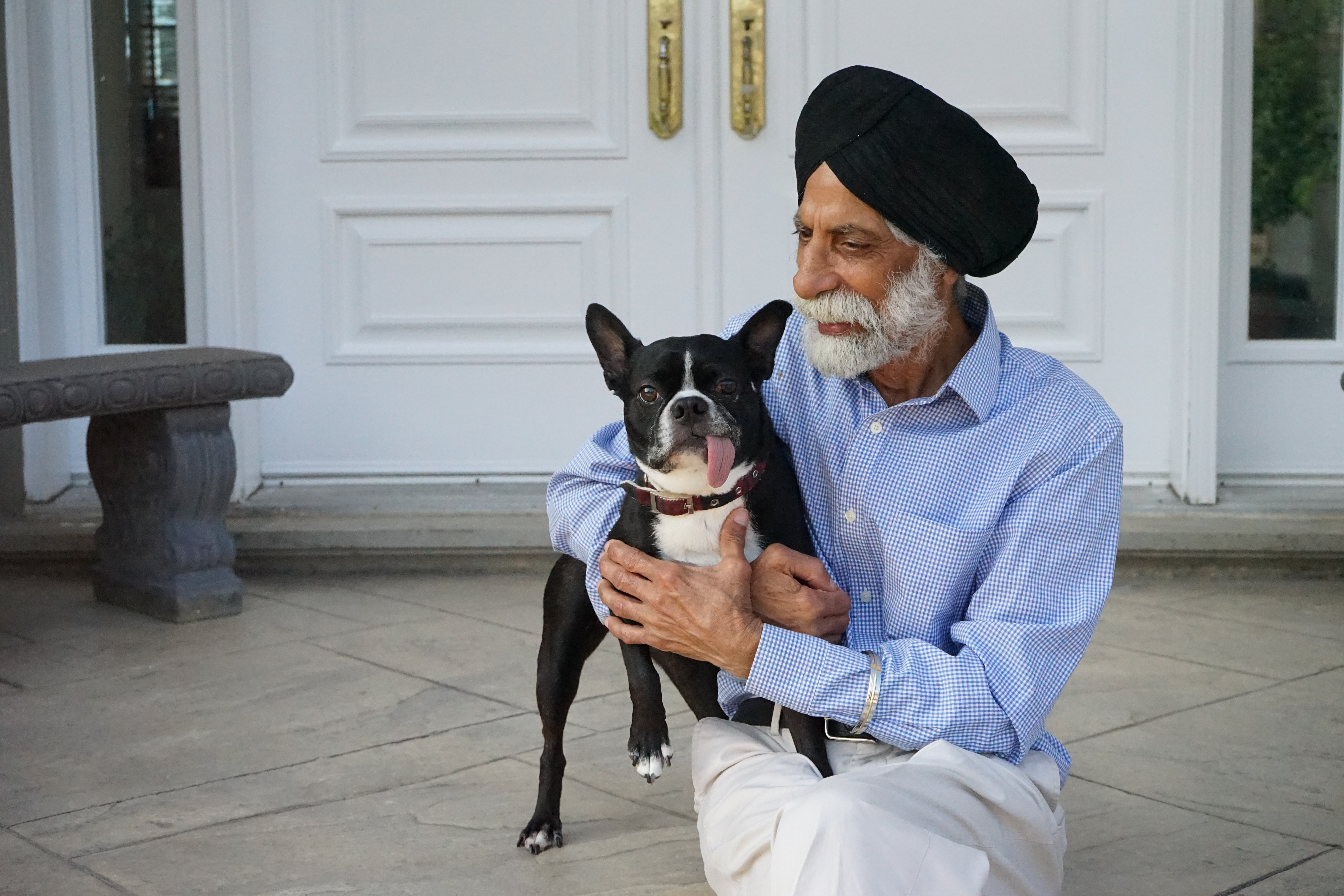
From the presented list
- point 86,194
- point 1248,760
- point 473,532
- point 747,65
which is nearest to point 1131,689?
point 1248,760

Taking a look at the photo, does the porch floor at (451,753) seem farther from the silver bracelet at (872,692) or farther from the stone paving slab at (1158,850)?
the silver bracelet at (872,692)

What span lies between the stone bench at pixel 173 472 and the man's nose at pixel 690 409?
2.18 meters

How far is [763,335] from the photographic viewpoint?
243cm

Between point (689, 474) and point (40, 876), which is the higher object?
point (689, 474)

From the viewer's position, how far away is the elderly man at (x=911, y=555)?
204 centimetres

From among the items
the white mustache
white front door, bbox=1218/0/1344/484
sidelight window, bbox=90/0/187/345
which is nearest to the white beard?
the white mustache

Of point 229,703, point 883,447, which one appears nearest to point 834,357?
point 883,447

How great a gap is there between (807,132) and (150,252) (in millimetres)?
3204

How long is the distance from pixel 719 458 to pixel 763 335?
272 mm

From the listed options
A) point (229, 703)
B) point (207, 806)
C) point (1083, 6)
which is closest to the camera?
point (207, 806)

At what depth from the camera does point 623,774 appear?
303cm

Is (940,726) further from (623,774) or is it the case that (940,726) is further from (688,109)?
(688,109)

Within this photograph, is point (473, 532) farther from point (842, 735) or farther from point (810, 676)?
point (810, 676)

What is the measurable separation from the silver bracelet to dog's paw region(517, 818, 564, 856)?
31.8 inches
